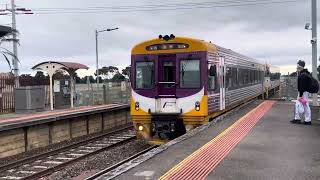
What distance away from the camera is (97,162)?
14008mm

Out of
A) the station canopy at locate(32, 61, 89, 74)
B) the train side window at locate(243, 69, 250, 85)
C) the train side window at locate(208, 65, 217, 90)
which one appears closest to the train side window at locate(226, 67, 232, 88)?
the train side window at locate(208, 65, 217, 90)

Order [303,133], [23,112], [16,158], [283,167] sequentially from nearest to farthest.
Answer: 1. [283,167]
2. [303,133]
3. [16,158]
4. [23,112]

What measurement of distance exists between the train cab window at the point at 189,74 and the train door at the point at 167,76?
26 cm

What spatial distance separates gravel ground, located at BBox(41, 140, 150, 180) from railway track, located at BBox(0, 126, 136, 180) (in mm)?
224

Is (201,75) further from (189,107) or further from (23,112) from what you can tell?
(23,112)

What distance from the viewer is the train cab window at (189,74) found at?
14242 millimetres

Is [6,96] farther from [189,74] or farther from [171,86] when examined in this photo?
[189,74]

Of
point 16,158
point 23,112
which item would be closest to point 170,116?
point 16,158

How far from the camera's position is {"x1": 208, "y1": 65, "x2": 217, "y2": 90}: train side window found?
1440 cm

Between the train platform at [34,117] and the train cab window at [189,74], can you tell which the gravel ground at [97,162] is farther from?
the train platform at [34,117]

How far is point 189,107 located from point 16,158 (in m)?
5.64

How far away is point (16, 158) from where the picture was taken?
50.9ft

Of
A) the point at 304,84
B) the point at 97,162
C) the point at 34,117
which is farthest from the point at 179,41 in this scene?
the point at 34,117

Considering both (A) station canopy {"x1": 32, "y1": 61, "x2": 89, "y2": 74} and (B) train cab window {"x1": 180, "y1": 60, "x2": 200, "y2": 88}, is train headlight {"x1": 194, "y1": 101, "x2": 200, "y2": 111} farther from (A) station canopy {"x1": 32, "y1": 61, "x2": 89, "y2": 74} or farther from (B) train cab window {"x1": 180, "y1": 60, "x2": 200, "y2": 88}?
(A) station canopy {"x1": 32, "y1": 61, "x2": 89, "y2": 74}
